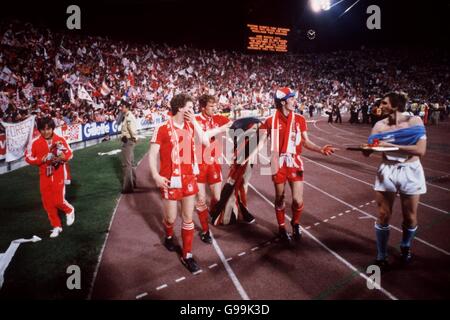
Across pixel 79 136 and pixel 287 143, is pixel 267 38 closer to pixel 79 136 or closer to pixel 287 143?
pixel 79 136

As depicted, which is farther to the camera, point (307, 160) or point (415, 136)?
point (307, 160)

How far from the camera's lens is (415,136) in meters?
3.76

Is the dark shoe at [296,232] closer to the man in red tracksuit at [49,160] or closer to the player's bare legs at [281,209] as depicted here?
the player's bare legs at [281,209]

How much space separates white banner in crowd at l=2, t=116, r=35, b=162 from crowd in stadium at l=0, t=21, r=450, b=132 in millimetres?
1465

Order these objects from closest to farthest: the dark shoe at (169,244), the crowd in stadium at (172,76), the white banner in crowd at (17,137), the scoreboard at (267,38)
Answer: the dark shoe at (169,244) → the white banner in crowd at (17,137) → the crowd in stadium at (172,76) → the scoreboard at (267,38)

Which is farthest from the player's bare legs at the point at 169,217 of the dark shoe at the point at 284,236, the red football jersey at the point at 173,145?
the dark shoe at the point at 284,236

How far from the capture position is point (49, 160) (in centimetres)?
498

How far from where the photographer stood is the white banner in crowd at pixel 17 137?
10289mm

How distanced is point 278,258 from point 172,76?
26960 mm

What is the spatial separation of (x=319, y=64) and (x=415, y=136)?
5116 centimetres

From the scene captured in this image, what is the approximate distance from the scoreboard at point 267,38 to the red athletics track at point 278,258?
127 ft

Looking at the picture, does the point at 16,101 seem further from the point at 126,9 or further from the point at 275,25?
the point at 275,25

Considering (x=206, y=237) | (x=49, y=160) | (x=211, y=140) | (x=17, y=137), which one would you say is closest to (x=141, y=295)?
(x=206, y=237)
